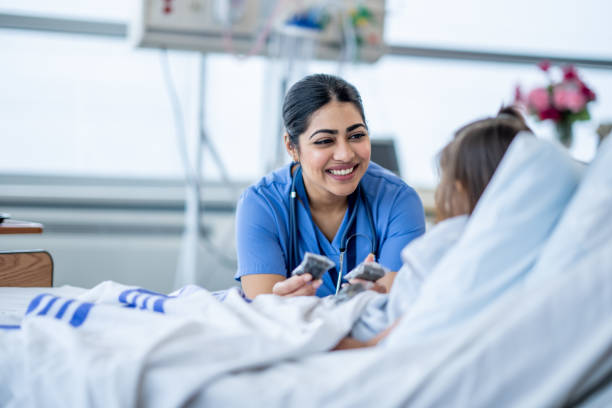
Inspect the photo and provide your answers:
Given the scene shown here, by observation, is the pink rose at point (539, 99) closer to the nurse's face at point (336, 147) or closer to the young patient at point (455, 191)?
the nurse's face at point (336, 147)

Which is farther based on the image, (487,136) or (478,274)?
(487,136)

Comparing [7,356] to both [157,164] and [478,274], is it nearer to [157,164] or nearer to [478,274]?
[478,274]

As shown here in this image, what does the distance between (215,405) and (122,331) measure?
259 mm

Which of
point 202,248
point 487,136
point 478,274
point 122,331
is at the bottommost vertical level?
point 202,248

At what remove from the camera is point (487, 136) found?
1.19 meters

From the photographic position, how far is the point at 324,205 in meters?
1.90

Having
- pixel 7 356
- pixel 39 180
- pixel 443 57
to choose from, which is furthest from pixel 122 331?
pixel 443 57

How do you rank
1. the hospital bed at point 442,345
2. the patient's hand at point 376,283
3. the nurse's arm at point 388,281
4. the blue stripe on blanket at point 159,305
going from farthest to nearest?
the nurse's arm at point 388,281 < the patient's hand at point 376,283 < the blue stripe on blanket at point 159,305 < the hospital bed at point 442,345

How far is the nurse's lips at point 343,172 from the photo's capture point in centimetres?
178

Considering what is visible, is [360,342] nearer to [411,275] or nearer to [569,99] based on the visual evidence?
[411,275]

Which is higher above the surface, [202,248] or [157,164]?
[157,164]

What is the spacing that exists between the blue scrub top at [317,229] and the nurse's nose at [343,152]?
0.18m

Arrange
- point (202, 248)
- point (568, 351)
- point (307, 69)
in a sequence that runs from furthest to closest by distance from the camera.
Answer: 1. point (202, 248)
2. point (307, 69)
3. point (568, 351)

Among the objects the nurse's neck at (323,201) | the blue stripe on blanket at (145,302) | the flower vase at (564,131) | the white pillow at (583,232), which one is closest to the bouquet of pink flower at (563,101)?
the flower vase at (564,131)
